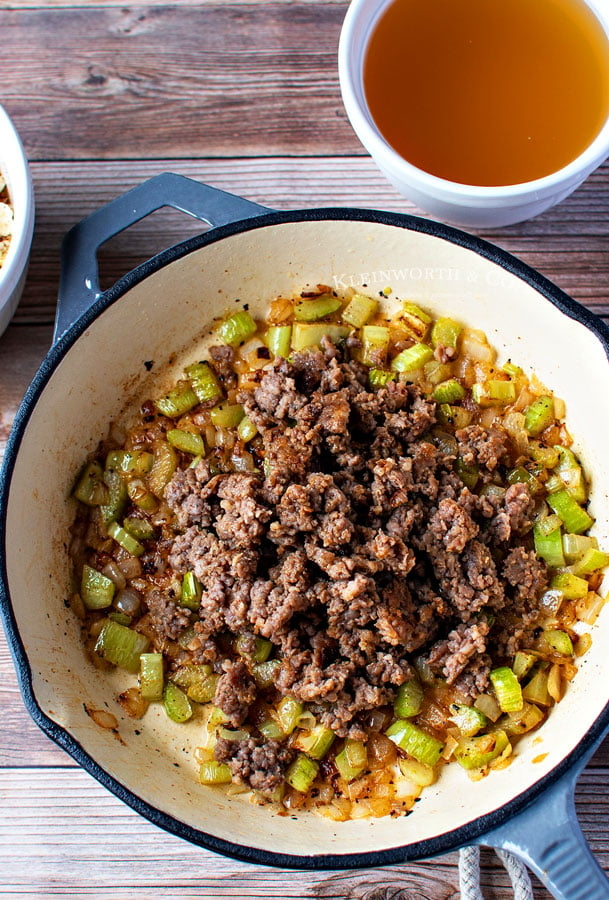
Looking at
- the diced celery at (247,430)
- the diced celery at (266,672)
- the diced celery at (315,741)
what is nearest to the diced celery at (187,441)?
the diced celery at (247,430)

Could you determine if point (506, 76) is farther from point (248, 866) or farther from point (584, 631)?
point (248, 866)

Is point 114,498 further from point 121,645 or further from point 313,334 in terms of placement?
point 313,334

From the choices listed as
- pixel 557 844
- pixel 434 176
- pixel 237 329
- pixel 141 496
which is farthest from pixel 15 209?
pixel 557 844

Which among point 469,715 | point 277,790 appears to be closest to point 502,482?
point 469,715

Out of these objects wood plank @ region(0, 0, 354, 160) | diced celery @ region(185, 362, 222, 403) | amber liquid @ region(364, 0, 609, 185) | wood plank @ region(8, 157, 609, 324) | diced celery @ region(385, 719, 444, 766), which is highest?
amber liquid @ region(364, 0, 609, 185)

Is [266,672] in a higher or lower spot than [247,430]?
lower

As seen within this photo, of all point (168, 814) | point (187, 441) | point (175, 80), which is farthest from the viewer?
point (175, 80)

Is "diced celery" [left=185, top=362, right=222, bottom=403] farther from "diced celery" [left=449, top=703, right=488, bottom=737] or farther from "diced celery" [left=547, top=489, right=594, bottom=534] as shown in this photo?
"diced celery" [left=449, top=703, right=488, bottom=737]

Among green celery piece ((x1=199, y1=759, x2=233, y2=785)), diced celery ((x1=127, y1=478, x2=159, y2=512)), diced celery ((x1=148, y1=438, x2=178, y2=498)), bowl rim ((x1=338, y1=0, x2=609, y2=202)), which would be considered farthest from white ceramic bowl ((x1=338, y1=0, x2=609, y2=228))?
green celery piece ((x1=199, y1=759, x2=233, y2=785))
